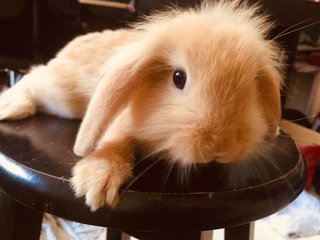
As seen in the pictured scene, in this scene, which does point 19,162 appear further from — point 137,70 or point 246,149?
point 246,149

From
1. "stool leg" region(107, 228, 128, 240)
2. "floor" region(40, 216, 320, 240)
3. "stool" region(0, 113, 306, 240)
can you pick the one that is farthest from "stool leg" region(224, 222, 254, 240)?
"floor" region(40, 216, 320, 240)

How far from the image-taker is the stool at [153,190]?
0.49 metres

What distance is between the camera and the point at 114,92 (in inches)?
20.6

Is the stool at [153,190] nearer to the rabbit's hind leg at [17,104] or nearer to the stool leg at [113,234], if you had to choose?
the rabbit's hind leg at [17,104]

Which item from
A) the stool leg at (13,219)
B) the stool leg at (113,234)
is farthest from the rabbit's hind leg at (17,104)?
the stool leg at (113,234)

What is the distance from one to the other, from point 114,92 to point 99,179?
12 cm

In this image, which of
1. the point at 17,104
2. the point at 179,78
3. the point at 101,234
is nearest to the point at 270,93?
the point at 179,78

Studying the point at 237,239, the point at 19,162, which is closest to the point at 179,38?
the point at 19,162

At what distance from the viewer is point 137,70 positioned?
1.73 ft

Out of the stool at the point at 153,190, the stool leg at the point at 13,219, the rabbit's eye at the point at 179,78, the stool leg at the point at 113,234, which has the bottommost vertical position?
the stool leg at the point at 113,234

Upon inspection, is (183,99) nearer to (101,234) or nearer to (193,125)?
(193,125)

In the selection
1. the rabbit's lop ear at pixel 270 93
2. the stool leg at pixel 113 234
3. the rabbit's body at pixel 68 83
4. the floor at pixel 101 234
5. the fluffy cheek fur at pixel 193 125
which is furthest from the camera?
the floor at pixel 101 234

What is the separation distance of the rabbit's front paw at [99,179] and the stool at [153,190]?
0.01 m

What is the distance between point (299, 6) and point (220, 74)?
79 centimetres
